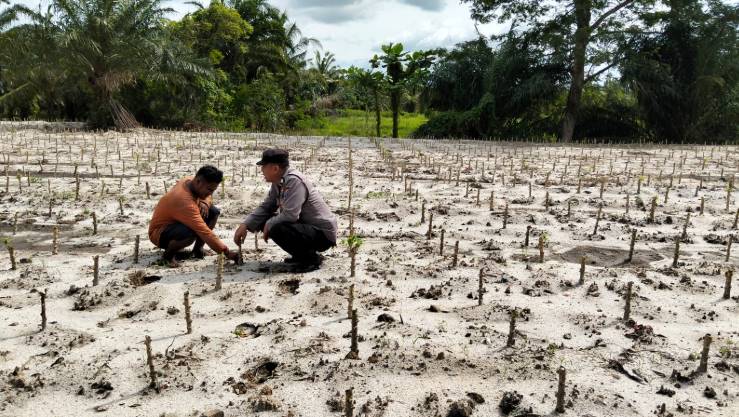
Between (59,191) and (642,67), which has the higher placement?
(642,67)

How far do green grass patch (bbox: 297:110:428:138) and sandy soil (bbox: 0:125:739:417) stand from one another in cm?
1778

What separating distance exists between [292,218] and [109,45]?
583 inches

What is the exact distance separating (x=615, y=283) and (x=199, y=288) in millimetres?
3046

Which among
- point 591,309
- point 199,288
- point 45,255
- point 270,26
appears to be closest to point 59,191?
point 45,255

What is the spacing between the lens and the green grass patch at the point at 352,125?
26.1 meters

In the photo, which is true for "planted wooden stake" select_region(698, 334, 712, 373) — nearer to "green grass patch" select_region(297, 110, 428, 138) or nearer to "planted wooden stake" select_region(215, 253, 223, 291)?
"planted wooden stake" select_region(215, 253, 223, 291)

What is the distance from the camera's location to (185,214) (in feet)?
15.3

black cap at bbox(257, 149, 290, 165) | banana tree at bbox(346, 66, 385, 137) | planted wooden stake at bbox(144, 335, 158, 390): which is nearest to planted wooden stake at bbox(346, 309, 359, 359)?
planted wooden stake at bbox(144, 335, 158, 390)

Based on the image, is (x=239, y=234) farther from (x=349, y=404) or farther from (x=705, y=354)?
(x=705, y=354)

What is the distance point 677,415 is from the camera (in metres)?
2.79

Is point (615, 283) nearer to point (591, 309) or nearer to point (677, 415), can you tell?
Answer: point (591, 309)

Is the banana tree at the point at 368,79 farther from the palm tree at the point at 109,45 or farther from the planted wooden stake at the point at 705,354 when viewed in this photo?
the planted wooden stake at the point at 705,354

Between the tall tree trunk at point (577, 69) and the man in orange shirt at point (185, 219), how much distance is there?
49.7 feet

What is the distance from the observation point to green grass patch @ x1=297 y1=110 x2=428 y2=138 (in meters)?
26.1
